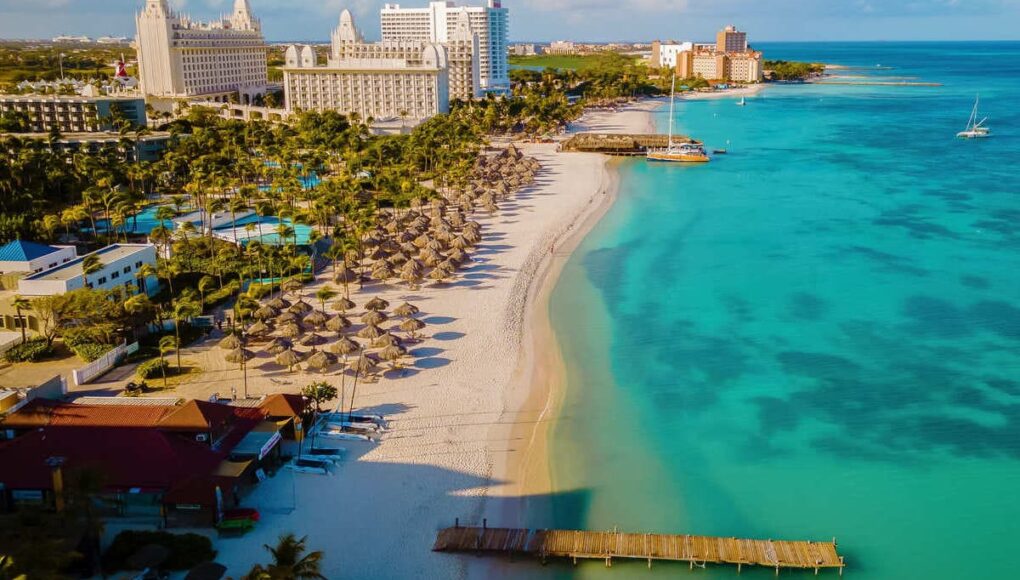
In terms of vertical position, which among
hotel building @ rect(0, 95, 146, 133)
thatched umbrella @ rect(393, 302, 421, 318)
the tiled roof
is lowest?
thatched umbrella @ rect(393, 302, 421, 318)

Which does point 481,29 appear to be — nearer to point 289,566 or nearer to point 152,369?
point 152,369

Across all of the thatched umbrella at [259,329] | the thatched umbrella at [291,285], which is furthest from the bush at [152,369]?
the thatched umbrella at [291,285]

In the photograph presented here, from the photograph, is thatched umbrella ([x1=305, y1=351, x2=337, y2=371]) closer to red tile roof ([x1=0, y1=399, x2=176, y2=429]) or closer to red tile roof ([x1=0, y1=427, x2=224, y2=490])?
red tile roof ([x1=0, y1=399, x2=176, y2=429])

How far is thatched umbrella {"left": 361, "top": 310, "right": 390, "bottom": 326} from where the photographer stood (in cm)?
3161

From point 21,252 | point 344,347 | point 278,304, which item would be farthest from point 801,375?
point 21,252

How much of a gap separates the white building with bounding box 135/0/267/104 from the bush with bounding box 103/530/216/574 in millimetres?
90068

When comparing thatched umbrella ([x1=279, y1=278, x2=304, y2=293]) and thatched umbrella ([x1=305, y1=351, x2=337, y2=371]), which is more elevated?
thatched umbrella ([x1=279, y1=278, x2=304, y2=293])

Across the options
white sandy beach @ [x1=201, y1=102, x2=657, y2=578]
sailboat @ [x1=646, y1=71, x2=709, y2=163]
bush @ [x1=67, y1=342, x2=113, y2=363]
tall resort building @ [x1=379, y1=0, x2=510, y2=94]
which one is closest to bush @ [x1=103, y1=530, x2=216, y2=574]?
white sandy beach @ [x1=201, y1=102, x2=657, y2=578]

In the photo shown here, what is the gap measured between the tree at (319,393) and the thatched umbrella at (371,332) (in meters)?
4.06

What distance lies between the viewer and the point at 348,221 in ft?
151

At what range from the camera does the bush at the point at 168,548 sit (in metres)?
18.1

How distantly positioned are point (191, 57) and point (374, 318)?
8528 centimetres

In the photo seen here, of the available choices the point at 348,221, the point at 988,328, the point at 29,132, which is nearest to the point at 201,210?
the point at 348,221

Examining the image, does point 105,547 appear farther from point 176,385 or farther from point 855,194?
point 855,194
